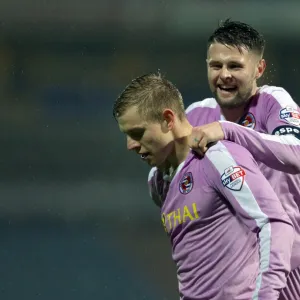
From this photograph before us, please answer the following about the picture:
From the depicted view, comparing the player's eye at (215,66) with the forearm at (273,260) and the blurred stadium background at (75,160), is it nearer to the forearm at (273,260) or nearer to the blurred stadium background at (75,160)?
the forearm at (273,260)

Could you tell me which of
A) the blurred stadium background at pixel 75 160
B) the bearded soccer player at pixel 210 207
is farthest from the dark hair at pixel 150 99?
the blurred stadium background at pixel 75 160

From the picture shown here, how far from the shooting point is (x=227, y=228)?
1.42 m

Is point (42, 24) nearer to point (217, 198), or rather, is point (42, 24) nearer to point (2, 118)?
point (2, 118)

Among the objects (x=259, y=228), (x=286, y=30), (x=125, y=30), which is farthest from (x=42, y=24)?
(x=259, y=228)

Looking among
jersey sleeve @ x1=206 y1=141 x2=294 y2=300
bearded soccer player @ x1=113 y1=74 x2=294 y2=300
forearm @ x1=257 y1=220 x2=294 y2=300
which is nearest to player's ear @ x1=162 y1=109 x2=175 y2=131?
bearded soccer player @ x1=113 y1=74 x2=294 y2=300

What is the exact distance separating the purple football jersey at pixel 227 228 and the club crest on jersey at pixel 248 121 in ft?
0.93

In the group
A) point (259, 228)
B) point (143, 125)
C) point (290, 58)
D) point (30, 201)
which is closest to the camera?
point (259, 228)

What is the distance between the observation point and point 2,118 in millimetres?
2686

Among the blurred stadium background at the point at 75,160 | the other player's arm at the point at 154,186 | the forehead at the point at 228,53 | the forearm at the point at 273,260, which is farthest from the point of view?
the blurred stadium background at the point at 75,160

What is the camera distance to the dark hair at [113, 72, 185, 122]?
1.49 metres

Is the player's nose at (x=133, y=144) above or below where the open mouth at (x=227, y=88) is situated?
below

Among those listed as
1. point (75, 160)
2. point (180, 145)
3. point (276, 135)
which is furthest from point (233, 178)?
point (75, 160)

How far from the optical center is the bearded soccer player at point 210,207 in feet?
4.48

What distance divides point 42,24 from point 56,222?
0.63 metres
